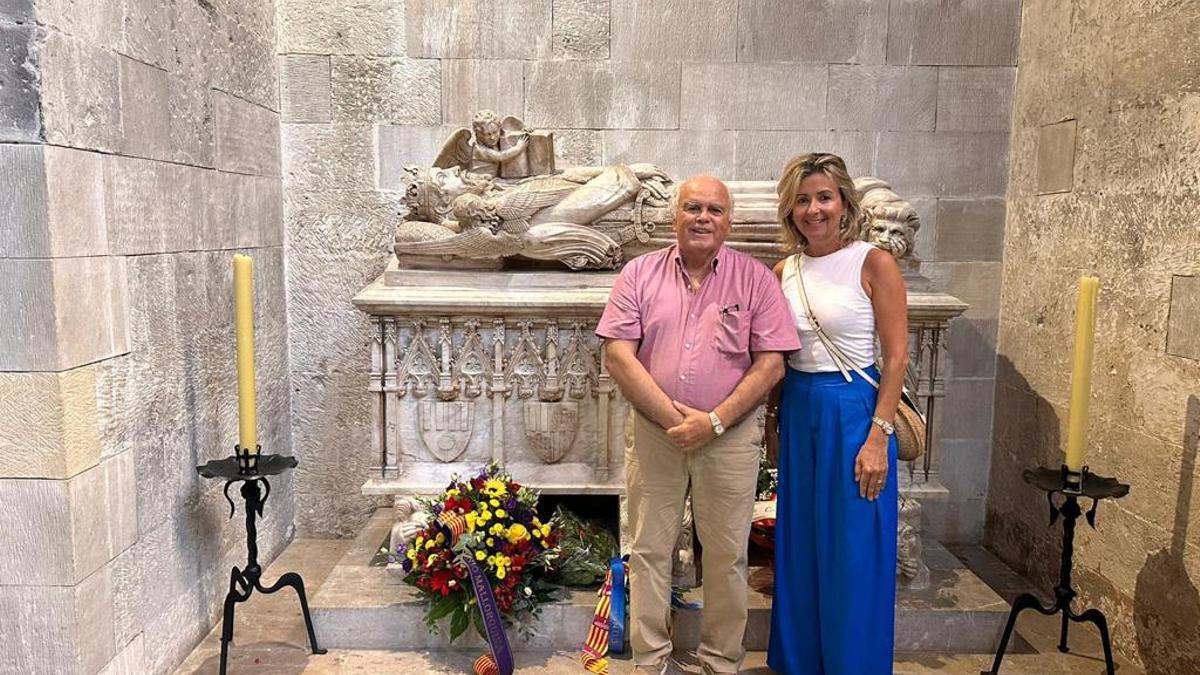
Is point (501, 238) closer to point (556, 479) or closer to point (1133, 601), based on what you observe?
point (556, 479)

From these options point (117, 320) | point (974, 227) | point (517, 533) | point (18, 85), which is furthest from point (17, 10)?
point (974, 227)

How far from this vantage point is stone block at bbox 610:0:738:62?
392 centimetres

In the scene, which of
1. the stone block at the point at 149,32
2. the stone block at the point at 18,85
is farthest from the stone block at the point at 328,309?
the stone block at the point at 18,85

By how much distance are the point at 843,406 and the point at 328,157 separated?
2.71 metres

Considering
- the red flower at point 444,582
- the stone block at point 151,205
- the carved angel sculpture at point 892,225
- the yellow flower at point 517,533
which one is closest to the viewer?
the stone block at point 151,205

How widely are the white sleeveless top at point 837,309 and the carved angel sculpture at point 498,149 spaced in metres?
1.41

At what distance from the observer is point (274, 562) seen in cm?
388

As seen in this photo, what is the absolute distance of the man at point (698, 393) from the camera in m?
2.39

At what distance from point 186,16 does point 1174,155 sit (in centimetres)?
341

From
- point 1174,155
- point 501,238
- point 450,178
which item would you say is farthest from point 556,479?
point 1174,155

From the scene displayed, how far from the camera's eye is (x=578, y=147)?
13.1 ft

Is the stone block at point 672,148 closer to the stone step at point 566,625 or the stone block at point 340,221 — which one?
the stone block at point 340,221

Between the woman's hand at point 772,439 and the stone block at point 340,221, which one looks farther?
the stone block at point 340,221

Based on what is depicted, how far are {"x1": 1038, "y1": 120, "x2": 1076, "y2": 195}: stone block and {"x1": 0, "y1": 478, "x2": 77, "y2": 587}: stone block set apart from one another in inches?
146
